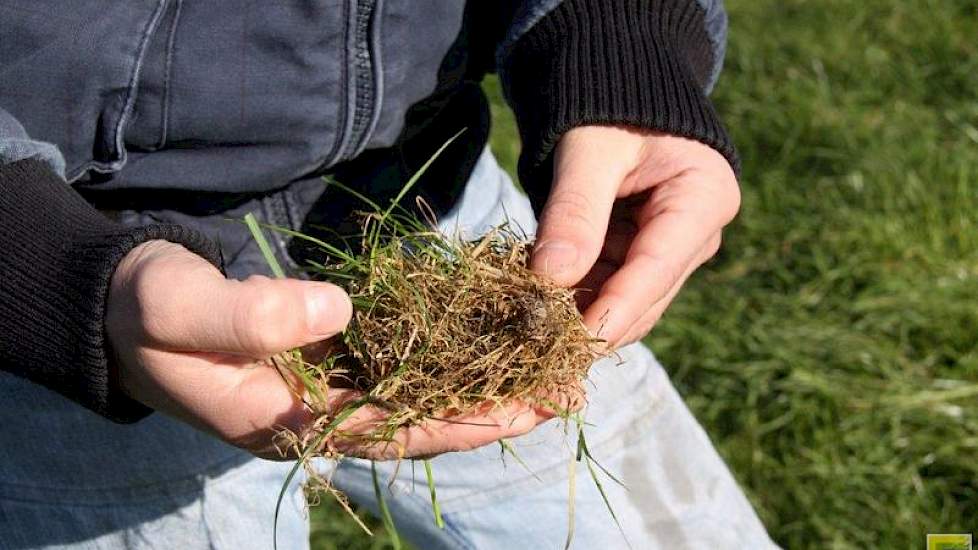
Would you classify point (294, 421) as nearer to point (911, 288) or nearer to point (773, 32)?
point (911, 288)

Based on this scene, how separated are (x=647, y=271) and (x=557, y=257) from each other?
14 centimetres

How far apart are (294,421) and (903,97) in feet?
9.11

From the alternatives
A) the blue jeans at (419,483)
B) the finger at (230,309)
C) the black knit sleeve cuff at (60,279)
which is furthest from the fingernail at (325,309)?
the blue jeans at (419,483)

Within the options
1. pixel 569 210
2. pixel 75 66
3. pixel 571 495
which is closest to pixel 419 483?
pixel 571 495

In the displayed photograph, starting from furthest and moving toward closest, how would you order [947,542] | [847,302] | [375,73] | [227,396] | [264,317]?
[847,302]
[947,542]
[375,73]
[227,396]
[264,317]

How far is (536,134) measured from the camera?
5.13 ft

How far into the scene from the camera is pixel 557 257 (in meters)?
1.36

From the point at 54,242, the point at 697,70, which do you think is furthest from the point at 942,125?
the point at 54,242

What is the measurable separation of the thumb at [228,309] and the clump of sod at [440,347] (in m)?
0.12

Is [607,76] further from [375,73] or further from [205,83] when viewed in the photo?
[205,83]

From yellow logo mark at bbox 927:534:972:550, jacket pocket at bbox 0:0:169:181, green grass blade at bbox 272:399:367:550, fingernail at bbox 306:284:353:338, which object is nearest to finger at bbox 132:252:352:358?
fingernail at bbox 306:284:353:338

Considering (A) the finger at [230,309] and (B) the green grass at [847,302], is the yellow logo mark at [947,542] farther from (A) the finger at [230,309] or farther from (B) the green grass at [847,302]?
(A) the finger at [230,309]

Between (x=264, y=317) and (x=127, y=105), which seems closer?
(x=264, y=317)

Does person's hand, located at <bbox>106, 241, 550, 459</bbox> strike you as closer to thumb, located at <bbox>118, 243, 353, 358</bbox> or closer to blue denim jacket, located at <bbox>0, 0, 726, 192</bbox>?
thumb, located at <bbox>118, 243, 353, 358</bbox>
